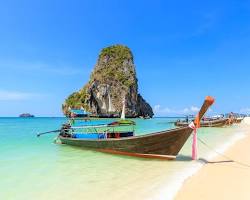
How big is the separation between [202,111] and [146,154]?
3297mm

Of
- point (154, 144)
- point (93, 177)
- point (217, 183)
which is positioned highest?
point (154, 144)

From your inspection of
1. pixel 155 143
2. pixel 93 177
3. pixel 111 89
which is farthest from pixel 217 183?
pixel 111 89

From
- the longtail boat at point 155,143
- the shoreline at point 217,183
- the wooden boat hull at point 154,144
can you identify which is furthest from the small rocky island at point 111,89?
the shoreline at point 217,183

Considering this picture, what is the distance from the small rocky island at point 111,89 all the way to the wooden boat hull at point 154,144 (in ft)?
290

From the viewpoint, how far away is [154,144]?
1116cm

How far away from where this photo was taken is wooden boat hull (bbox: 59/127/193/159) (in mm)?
10680

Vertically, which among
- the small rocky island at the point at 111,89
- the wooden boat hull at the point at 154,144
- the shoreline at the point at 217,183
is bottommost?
the shoreline at the point at 217,183

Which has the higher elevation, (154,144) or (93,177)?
(154,144)

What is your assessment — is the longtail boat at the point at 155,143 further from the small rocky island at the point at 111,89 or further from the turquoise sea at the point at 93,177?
the small rocky island at the point at 111,89

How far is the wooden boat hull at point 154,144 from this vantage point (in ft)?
35.0

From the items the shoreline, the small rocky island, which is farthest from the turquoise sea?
the small rocky island

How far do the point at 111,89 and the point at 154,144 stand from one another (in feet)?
316

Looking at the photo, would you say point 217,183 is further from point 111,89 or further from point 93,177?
point 111,89

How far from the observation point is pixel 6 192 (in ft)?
24.8
